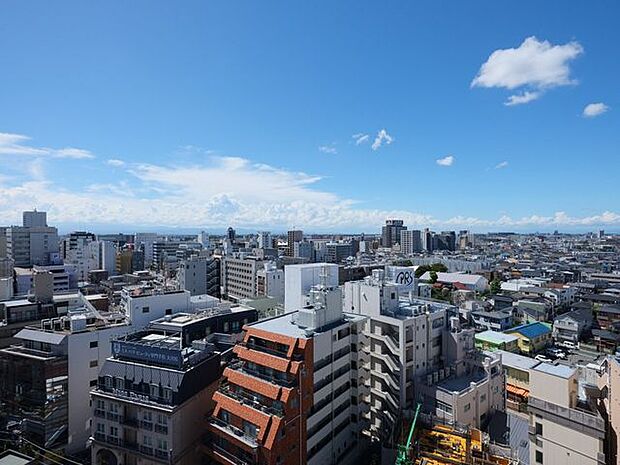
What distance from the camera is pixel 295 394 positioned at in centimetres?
2066

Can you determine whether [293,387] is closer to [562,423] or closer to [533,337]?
[562,423]

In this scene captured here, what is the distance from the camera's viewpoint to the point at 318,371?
23.0m

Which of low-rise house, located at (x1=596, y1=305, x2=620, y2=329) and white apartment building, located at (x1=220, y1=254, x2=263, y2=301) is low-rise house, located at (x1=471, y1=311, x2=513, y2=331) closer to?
low-rise house, located at (x1=596, y1=305, x2=620, y2=329)

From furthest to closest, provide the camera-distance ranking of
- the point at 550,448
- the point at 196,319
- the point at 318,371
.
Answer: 1. the point at 196,319
2. the point at 318,371
3. the point at 550,448

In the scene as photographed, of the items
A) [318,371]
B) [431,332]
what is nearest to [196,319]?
[318,371]

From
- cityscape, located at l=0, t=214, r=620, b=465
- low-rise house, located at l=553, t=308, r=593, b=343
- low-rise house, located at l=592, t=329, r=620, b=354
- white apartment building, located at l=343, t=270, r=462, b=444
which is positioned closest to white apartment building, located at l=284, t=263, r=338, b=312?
cityscape, located at l=0, t=214, r=620, b=465

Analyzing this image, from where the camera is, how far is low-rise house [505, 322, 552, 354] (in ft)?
161

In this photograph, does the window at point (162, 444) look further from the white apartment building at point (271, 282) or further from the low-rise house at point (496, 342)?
the white apartment building at point (271, 282)

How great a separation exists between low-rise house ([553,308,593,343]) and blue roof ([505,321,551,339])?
1.57 metres

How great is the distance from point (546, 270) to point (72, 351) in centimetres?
10619

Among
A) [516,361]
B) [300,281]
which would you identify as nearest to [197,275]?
[300,281]

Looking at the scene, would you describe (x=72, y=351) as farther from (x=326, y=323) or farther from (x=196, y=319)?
(x=326, y=323)

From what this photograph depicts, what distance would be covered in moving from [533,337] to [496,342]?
7.70 meters

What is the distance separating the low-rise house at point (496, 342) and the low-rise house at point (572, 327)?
9.01m
